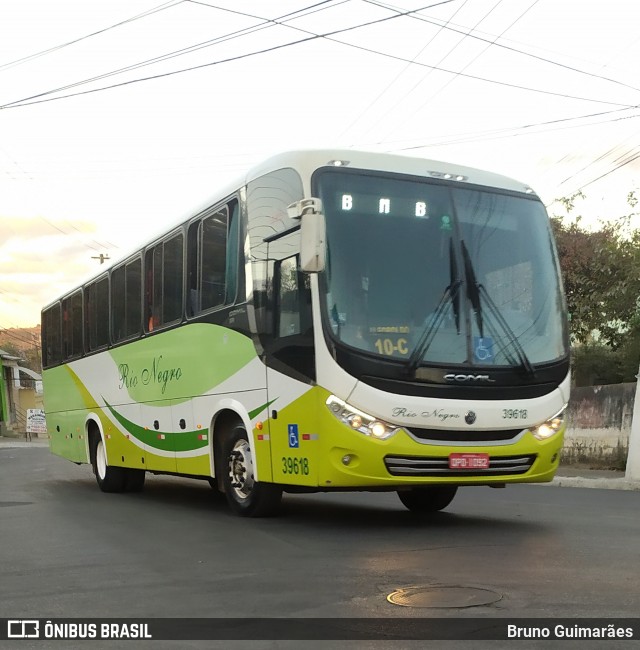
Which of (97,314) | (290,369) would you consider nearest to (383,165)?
(290,369)

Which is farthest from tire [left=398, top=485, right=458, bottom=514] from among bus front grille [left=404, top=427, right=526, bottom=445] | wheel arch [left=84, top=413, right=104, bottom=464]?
wheel arch [left=84, top=413, right=104, bottom=464]

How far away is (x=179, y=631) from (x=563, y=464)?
1684cm

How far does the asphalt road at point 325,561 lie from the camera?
5.89 m

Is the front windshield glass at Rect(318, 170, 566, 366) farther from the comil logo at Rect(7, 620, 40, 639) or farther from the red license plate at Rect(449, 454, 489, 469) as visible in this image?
the comil logo at Rect(7, 620, 40, 639)

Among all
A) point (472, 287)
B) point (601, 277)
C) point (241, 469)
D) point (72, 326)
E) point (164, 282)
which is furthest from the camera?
point (601, 277)

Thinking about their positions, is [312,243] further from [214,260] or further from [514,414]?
[214,260]

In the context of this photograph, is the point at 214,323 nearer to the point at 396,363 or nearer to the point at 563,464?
the point at 396,363

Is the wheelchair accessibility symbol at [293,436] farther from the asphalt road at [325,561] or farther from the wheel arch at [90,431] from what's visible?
the wheel arch at [90,431]

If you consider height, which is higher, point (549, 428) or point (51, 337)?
point (51, 337)

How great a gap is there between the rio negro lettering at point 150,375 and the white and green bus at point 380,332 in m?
1.49

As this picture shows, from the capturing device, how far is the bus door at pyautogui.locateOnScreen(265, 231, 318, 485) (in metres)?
9.19

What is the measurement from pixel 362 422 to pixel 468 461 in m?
1.07

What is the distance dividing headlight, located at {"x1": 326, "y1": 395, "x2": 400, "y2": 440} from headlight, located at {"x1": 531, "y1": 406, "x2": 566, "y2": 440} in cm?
153

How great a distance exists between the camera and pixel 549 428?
9617mm
